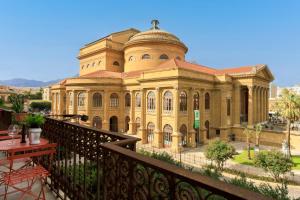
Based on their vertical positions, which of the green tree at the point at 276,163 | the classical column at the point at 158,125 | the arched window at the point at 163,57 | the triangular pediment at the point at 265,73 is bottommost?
the green tree at the point at 276,163

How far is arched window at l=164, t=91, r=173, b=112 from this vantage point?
24.9 m

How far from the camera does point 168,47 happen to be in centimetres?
3644

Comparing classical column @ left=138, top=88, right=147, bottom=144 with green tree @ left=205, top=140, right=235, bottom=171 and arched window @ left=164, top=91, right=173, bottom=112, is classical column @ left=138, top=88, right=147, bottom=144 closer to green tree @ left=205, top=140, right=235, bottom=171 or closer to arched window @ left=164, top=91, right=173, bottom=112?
arched window @ left=164, top=91, right=173, bottom=112

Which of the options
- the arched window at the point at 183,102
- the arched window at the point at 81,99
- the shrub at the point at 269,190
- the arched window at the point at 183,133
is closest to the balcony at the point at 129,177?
the shrub at the point at 269,190

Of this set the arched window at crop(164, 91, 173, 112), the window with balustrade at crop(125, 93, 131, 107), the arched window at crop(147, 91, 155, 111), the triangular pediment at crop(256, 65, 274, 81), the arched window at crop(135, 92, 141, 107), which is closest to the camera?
the arched window at crop(164, 91, 173, 112)

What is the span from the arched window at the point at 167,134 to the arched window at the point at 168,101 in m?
2.22

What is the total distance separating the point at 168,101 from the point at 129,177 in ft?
75.5

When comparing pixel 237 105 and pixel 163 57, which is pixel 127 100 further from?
pixel 237 105

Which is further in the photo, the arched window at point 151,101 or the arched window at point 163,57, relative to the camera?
the arched window at point 163,57

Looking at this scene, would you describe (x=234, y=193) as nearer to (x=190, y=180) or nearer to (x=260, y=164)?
(x=190, y=180)

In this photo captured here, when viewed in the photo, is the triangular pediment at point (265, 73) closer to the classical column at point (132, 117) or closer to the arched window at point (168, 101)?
the arched window at point (168, 101)

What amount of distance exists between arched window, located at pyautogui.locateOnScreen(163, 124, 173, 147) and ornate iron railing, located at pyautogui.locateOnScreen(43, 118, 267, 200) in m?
20.9

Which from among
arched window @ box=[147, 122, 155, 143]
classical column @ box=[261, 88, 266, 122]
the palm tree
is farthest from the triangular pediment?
arched window @ box=[147, 122, 155, 143]

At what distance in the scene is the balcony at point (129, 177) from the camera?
1.49 m
